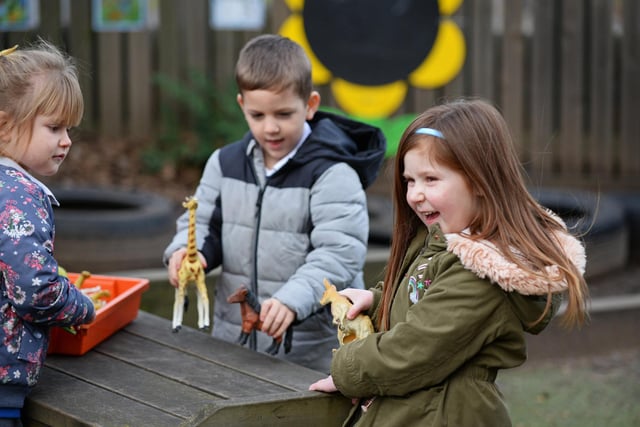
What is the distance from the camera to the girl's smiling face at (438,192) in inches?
86.5

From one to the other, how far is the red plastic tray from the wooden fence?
4.56 metres

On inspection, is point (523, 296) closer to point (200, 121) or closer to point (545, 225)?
point (545, 225)

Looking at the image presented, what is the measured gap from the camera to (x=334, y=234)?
9.68 ft

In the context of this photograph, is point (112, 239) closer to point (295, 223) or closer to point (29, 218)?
point (295, 223)

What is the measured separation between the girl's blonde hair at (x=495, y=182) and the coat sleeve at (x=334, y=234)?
28.1 inches

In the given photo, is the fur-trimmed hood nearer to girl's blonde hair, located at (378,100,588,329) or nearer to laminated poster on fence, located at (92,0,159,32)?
girl's blonde hair, located at (378,100,588,329)

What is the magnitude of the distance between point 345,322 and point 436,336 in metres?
0.36

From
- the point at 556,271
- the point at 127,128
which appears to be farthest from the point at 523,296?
the point at 127,128

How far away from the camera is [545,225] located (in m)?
2.23

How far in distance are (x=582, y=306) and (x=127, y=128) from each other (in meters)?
6.34

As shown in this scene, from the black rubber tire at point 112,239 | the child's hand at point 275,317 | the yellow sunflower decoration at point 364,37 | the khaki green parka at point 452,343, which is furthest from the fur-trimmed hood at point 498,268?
the black rubber tire at point 112,239

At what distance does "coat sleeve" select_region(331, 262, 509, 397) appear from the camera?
6.79ft

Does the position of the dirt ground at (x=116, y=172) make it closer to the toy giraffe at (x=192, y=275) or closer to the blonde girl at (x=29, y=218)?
the toy giraffe at (x=192, y=275)

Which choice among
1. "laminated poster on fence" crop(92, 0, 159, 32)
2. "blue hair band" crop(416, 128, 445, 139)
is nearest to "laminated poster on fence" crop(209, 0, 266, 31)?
"laminated poster on fence" crop(92, 0, 159, 32)
